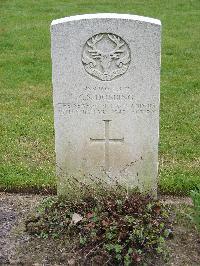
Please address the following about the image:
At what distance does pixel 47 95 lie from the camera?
845 centimetres

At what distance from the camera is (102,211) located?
181 inches

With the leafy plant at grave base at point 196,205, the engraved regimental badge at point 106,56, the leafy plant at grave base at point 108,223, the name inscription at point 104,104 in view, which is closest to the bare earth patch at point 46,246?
the leafy plant at grave base at point 108,223

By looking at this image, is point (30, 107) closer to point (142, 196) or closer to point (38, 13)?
point (142, 196)

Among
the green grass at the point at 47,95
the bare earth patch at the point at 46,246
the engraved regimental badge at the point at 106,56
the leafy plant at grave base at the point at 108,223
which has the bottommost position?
the bare earth patch at the point at 46,246

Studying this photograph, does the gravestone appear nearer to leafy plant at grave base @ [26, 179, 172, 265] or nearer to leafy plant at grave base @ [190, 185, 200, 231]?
leafy plant at grave base @ [26, 179, 172, 265]

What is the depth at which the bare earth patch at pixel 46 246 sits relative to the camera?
173 inches

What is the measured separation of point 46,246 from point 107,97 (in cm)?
125

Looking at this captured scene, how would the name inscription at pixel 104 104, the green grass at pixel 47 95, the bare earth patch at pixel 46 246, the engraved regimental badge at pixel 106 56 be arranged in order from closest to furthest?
the bare earth patch at pixel 46 246
the engraved regimental badge at pixel 106 56
the name inscription at pixel 104 104
the green grass at pixel 47 95

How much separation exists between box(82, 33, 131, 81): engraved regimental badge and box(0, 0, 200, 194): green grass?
4.76 ft

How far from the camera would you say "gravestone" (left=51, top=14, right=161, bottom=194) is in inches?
177

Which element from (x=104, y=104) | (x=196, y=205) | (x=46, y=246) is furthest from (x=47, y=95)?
(x=196, y=205)

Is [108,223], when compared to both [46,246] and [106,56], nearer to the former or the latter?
[46,246]

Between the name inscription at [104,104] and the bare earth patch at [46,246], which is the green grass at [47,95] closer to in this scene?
the bare earth patch at [46,246]

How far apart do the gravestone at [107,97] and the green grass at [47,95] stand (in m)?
0.78
